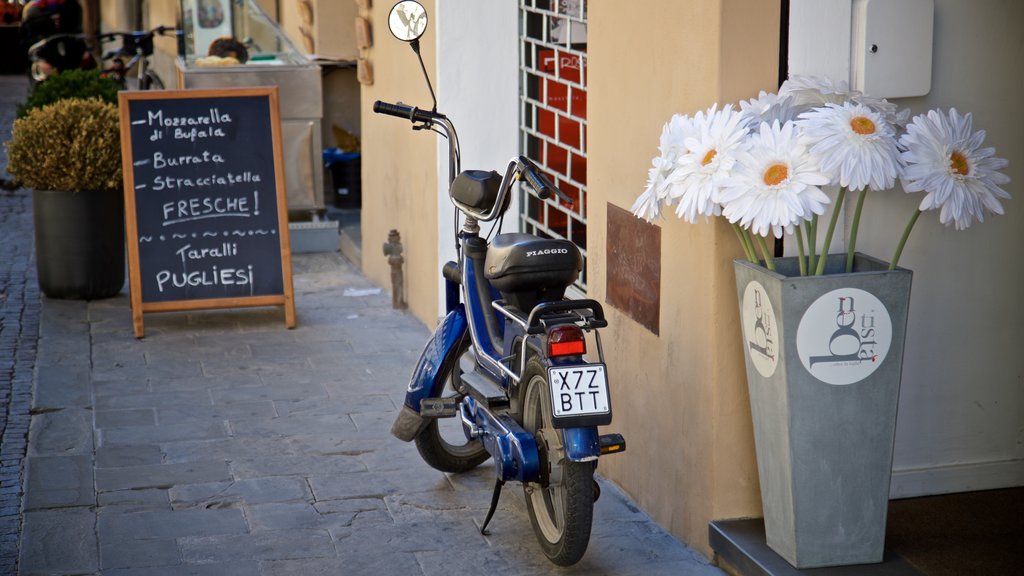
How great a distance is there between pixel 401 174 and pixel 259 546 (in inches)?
162

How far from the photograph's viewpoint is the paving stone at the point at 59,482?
4.97m

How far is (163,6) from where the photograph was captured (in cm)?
1827

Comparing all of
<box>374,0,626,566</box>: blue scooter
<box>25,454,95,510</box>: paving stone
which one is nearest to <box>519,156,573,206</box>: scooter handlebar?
<box>374,0,626,566</box>: blue scooter

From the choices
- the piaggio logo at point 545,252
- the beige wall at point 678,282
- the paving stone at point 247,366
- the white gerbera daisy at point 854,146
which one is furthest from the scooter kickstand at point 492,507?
the paving stone at point 247,366

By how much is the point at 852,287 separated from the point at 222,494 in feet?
8.51

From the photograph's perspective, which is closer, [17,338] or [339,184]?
[17,338]

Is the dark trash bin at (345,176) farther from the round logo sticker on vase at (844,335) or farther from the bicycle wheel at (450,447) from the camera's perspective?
the round logo sticker on vase at (844,335)

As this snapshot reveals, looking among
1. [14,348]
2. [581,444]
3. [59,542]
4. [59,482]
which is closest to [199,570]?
[59,542]

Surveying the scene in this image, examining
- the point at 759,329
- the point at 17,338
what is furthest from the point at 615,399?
the point at 17,338

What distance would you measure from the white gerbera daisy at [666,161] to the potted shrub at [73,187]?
496cm

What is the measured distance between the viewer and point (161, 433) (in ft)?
19.1

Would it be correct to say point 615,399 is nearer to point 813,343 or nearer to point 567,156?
point 813,343

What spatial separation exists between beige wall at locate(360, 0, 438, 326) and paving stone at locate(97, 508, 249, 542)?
2.93 meters

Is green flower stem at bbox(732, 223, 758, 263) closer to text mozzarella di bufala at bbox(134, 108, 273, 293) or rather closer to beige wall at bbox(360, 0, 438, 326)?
beige wall at bbox(360, 0, 438, 326)
